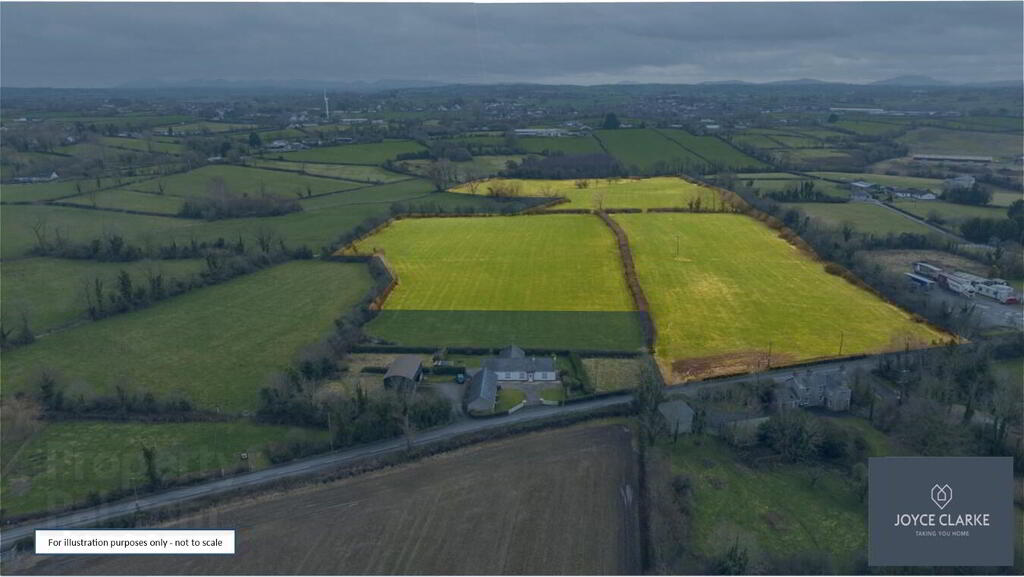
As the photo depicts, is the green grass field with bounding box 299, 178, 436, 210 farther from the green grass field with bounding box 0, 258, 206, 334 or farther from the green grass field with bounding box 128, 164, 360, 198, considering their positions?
the green grass field with bounding box 0, 258, 206, 334

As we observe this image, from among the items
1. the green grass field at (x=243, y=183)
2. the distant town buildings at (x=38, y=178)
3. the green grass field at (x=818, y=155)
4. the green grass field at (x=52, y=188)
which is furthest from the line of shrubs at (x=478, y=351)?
the green grass field at (x=818, y=155)

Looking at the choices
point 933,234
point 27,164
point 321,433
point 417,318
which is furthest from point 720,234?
point 27,164

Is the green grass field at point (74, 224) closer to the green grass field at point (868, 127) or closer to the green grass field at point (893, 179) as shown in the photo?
the green grass field at point (893, 179)

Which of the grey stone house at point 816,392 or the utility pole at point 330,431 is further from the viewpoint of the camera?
the grey stone house at point 816,392

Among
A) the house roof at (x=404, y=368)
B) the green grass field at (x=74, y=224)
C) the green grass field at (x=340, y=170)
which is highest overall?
the green grass field at (x=340, y=170)

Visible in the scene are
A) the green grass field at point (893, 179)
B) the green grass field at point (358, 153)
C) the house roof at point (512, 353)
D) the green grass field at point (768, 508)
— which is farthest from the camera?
the green grass field at point (358, 153)

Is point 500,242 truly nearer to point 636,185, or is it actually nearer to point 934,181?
point 636,185

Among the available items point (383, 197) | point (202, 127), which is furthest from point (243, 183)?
point (202, 127)
